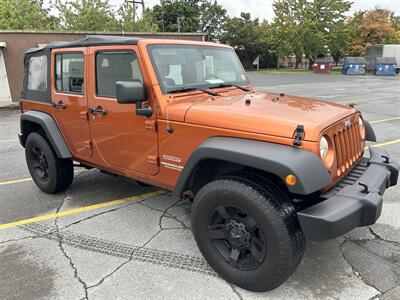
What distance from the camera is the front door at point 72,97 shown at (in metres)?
3.92

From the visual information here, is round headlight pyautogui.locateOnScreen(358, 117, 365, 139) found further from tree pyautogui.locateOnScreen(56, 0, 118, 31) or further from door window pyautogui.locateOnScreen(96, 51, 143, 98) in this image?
tree pyautogui.locateOnScreen(56, 0, 118, 31)

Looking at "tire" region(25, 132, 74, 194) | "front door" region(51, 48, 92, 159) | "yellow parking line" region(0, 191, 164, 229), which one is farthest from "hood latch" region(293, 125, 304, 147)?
"tire" region(25, 132, 74, 194)

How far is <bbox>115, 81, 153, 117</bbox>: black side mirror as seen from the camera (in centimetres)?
294

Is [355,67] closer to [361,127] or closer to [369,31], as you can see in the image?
[369,31]

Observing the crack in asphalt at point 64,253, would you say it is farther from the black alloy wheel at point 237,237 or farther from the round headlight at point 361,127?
the round headlight at point 361,127

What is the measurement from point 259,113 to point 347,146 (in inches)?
31.7

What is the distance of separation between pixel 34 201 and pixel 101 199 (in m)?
0.83

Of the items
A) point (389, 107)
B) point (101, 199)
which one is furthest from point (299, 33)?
point (101, 199)

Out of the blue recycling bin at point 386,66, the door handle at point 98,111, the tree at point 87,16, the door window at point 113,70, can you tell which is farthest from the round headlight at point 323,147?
the blue recycling bin at point 386,66

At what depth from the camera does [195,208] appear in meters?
2.84

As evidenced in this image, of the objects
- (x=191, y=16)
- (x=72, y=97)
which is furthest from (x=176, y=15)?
(x=72, y=97)

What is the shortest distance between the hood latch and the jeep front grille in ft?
1.32

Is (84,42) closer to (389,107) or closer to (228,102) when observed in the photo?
(228,102)

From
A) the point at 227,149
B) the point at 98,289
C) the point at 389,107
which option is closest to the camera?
the point at 227,149
